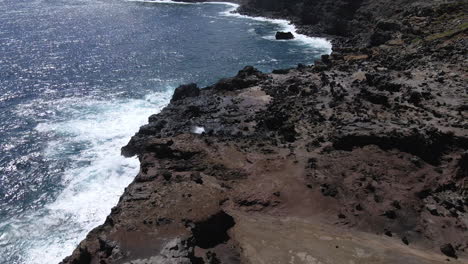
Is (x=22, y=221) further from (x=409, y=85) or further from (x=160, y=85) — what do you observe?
(x=409, y=85)

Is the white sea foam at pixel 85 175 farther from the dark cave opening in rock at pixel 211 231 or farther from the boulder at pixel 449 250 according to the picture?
the boulder at pixel 449 250

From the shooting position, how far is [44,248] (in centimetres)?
4972

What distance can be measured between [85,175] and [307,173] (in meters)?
33.3

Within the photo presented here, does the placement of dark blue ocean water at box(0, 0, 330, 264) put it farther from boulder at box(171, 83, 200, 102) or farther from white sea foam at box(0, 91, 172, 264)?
boulder at box(171, 83, 200, 102)

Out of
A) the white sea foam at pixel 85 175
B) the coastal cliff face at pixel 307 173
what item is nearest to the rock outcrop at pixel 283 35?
the coastal cliff face at pixel 307 173

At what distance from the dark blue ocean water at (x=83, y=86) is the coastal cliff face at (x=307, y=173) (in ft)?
27.9

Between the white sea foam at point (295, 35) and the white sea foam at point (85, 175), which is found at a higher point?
the white sea foam at point (295, 35)

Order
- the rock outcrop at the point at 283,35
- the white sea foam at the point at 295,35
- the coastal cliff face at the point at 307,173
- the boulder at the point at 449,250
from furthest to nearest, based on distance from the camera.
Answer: the rock outcrop at the point at 283,35, the white sea foam at the point at 295,35, the coastal cliff face at the point at 307,173, the boulder at the point at 449,250

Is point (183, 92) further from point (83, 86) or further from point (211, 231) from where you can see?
point (211, 231)

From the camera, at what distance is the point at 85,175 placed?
63750 millimetres

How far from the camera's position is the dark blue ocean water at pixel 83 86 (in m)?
55.8

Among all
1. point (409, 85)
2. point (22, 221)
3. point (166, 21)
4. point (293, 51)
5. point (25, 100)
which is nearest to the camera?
point (22, 221)

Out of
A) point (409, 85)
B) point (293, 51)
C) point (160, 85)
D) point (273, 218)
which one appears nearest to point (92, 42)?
point (160, 85)

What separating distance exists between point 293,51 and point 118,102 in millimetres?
58373
